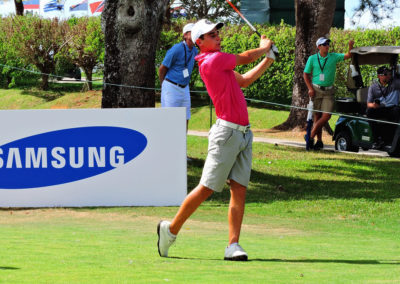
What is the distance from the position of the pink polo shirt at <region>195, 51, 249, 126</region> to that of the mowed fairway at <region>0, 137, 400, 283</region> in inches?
43.6

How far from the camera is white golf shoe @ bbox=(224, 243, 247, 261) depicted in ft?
19.8

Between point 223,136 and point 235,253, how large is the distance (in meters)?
0.89

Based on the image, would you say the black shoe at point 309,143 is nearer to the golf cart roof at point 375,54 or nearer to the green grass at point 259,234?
the green grass at point 259,234

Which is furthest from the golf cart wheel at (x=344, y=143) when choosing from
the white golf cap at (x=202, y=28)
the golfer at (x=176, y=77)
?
the white golf cap at (x=202, y=28)

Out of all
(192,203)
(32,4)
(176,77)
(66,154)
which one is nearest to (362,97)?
(176,77)

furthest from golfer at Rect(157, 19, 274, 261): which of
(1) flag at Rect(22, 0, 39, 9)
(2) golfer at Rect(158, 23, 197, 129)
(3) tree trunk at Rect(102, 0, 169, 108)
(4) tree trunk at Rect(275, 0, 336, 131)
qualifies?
(1) flag at Rect(22, 0, 39, 9)

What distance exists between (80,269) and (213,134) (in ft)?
5.15

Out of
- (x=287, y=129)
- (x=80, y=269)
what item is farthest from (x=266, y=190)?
(x=287, y=129)

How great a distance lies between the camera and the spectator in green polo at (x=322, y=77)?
1514cm

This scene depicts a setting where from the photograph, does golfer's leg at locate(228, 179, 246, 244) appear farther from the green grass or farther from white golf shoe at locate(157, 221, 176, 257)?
white golf shoe at locate(157, 221, 176, 257)

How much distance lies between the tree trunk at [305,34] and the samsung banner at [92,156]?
9.37 metres

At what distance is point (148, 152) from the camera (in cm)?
1057

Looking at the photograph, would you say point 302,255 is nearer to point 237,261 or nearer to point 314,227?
point 237,261

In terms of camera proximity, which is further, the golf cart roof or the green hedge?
the green hedge
